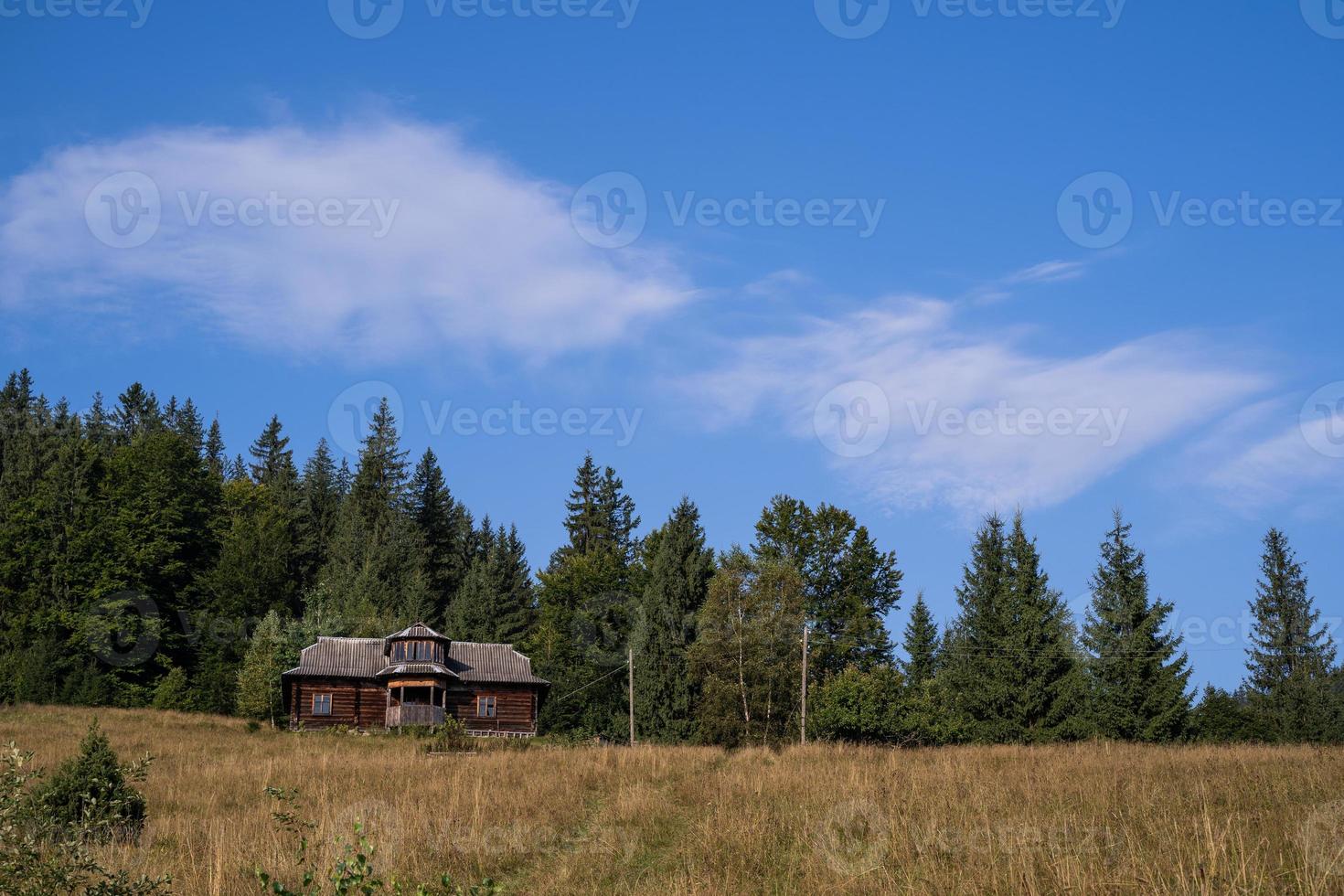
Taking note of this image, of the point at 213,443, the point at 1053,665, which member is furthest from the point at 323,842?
the point at 213,443

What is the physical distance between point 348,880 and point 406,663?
44.6 metres

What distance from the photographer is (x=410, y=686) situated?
47438 millimetres

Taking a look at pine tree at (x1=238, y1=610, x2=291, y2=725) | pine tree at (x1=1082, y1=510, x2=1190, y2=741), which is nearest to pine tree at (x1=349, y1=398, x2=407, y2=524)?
pine tree at (x1=238, y1=610, x2=291, y2=725)

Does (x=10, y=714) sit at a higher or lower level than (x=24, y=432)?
lower

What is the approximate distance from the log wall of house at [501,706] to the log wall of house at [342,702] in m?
3.92

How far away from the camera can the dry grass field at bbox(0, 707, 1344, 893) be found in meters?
7.12

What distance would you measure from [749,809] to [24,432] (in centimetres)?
7960

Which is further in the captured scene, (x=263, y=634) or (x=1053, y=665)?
(x=263, y=634)

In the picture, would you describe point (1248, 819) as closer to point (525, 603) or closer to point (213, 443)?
point (525, 603)

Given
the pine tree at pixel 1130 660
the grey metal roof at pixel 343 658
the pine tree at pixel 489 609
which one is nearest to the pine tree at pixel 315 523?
the pine tree at pixel 489 609

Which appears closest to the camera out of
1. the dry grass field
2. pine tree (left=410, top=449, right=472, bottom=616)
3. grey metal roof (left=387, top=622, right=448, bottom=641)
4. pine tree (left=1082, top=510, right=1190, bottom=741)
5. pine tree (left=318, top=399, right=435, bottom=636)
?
the dry grass field

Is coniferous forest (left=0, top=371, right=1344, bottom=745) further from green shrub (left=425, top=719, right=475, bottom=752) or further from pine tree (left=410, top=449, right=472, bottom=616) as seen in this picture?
green shrub (left=425, top=719, right=475, bottom=752)

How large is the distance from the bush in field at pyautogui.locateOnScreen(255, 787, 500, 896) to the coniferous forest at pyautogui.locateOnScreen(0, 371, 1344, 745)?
3310 cm

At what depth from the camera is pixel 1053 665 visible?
39.7 m
